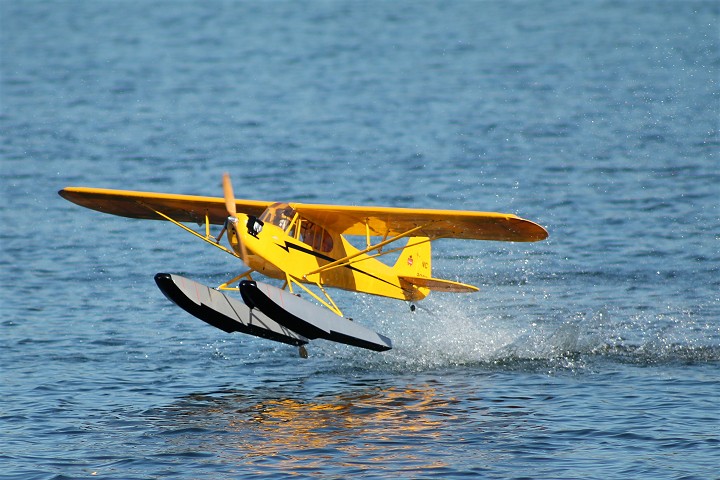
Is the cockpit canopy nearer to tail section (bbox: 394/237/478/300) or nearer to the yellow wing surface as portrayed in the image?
the yellow wing surface

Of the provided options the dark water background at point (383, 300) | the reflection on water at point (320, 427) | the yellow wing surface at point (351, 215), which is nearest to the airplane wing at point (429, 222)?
the yellow wing surface at point (351, 215)

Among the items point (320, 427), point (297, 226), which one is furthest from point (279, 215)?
point (320, 427)

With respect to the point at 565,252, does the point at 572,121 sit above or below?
above

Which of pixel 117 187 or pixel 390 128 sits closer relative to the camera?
pixel 117 187

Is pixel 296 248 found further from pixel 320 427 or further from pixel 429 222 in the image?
pixel 320 427

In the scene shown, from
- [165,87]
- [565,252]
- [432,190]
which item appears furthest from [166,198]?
[165,87]

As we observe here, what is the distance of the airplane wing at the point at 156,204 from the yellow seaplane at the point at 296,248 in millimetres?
16

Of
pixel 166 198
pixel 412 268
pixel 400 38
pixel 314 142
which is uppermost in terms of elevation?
pixel 400 38

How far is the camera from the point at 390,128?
138 feet

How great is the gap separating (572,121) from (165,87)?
836 inches

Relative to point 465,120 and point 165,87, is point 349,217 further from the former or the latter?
point 165,87

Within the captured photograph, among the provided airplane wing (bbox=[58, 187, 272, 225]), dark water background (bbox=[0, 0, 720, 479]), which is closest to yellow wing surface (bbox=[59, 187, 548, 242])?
airplane wing (bbox=[58, 187, 272, 225])

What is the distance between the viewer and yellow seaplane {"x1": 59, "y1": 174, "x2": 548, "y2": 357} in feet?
48.7

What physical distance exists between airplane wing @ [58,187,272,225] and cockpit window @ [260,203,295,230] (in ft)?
2.32
